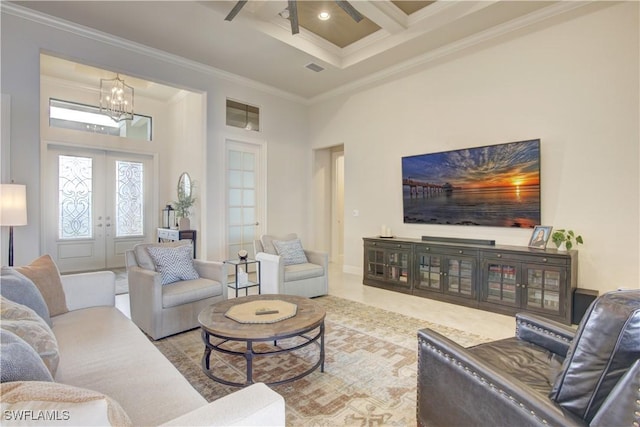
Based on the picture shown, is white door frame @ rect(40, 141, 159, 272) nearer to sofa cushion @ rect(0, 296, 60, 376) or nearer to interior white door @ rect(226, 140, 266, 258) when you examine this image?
interior white door @ rect(226, 140, 266, 258)

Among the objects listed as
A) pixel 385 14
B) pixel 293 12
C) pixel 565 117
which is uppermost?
pixel 385 14

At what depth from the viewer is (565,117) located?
3.64m

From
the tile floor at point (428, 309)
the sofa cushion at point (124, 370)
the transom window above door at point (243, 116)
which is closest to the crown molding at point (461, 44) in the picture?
the transom window above door at point (243, 116)

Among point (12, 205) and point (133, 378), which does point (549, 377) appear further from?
point (12, 205)

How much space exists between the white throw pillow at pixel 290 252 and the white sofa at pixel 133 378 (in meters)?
2.15

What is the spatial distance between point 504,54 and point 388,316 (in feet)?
11.8

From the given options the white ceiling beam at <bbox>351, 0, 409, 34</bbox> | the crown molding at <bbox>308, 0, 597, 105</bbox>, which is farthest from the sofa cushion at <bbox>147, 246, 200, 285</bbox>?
the crown molding at <bbox>308, 0, 597, 105</bbox>

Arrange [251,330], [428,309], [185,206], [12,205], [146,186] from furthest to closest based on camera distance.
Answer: [146,186] < [185,206] < [428,309] < [12,205] < [251,330]

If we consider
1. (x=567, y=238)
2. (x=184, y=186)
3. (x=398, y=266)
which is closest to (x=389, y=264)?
(x=398, y=266)

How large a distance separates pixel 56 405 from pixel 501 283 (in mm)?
4057

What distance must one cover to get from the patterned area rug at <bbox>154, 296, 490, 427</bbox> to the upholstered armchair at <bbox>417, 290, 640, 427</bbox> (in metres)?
0.42

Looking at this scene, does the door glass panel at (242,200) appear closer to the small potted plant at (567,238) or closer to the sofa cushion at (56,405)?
the small potted plant at (567,238)

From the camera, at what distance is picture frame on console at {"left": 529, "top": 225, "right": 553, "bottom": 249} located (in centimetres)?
362

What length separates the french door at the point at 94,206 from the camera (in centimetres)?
576
